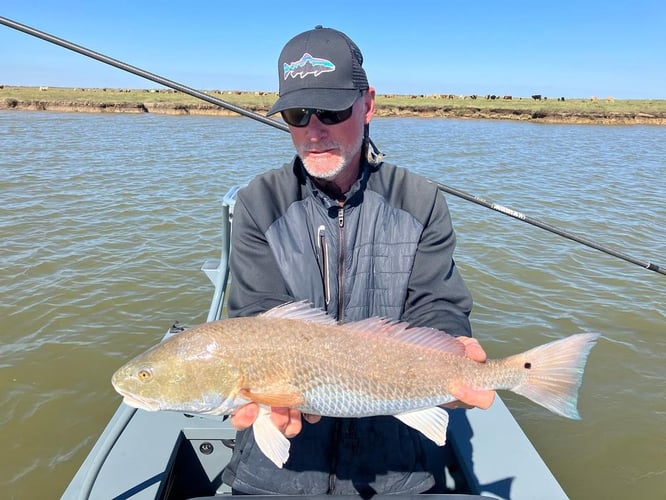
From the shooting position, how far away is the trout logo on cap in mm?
2525

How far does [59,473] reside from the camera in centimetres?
457

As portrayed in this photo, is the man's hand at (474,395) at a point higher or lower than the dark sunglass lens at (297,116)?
lower

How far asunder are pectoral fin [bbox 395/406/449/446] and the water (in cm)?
319

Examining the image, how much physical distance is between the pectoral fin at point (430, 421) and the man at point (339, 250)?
34cm

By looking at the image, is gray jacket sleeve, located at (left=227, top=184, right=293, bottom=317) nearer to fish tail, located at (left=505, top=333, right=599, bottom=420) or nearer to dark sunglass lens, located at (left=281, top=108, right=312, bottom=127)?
dark sunglass lens, located at (left=281, top=108, right=312, bottom=127)

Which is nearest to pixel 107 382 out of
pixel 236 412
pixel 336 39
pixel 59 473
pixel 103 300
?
pixel 59 473

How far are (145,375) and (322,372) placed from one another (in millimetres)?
814

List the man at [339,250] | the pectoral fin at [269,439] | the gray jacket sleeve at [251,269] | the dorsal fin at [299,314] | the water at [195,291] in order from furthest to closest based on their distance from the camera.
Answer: the water at [195,291] → the gray jacket sleeve at [251,269] → the man at [339,250] → the dorsal fin at [299,314] → the pectoral fin at [269,439]

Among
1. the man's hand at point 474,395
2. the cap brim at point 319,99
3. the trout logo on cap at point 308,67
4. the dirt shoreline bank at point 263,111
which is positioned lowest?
the man's hand at point 474,395

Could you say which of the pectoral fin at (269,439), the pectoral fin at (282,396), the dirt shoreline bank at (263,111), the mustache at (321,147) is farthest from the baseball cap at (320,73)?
the dirt shoreline bank at (263,111)

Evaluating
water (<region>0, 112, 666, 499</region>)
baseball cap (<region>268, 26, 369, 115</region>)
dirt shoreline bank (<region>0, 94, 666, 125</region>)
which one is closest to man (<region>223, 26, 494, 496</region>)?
baseball cap (<region>268, 26, 369, 115</region>)

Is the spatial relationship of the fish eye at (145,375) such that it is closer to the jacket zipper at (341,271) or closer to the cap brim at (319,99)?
the jacket zipper at (341,271)

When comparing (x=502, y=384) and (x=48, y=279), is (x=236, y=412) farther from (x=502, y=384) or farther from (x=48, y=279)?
(x=48, y=279)

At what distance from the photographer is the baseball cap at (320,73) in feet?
8.20
